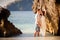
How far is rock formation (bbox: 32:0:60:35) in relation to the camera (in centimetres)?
293

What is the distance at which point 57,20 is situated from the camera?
294 cm

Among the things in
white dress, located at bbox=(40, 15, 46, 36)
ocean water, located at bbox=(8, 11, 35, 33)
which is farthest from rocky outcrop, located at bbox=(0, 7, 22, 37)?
white dress, located at bbox=(40, 15, 46, 36)

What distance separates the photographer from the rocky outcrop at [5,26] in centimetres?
286

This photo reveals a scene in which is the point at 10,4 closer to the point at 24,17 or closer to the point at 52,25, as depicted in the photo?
the point at 24,17

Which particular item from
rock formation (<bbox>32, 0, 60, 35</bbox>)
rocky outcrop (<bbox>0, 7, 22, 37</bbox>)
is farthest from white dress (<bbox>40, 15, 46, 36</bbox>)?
rocky outcrop (<bbox>0, 7, 22, 37</bbox>)

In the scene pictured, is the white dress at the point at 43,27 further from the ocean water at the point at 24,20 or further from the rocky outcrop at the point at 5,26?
the rocky outcrop at the point at 5,26

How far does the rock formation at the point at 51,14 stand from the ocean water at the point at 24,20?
13 centimetres

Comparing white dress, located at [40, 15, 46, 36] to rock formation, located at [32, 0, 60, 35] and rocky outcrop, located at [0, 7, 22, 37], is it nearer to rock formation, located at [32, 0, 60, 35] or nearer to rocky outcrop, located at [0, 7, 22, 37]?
rock formation, located at [32, 0, 60, 35]

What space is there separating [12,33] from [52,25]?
57 cm

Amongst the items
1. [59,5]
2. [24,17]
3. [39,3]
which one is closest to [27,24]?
[24,17]

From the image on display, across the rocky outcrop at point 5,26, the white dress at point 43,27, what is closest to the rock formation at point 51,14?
the white dress at point 43,27

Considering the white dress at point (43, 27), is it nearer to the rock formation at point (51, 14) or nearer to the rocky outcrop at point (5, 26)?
the rock formation at point (51, 14)

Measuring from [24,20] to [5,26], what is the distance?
273 millimetres

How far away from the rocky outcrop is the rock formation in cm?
38
